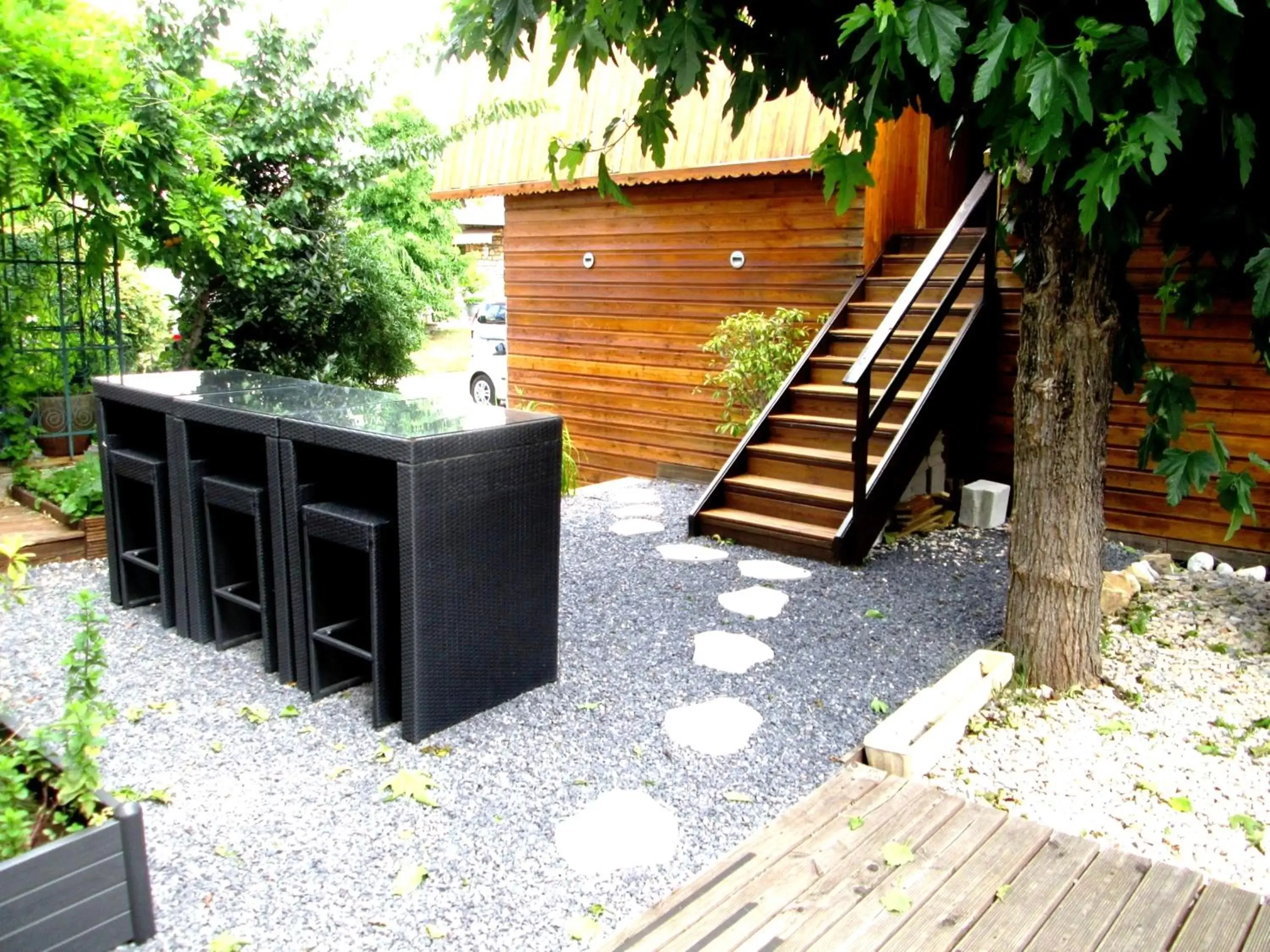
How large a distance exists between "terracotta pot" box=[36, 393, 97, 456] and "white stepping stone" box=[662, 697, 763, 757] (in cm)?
443

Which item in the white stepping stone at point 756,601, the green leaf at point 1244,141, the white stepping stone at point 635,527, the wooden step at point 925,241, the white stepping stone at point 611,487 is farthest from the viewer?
the white stepping stone at point 611,487

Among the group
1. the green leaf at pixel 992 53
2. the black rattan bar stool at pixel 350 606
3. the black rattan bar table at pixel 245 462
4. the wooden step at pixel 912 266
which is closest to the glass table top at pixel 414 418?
the black rattan bar table at pixel 245 462

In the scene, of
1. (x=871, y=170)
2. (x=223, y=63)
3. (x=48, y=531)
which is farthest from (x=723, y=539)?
(x=223, y=63)

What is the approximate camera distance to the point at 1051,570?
3426mm

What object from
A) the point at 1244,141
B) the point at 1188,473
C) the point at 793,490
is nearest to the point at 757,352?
the point at 793,490

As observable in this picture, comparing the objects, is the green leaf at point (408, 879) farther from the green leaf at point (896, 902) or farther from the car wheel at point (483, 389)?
the car wheel at point (483, 389)

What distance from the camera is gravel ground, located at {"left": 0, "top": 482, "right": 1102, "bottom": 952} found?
2248 mm

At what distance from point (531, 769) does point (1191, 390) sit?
4373 mm

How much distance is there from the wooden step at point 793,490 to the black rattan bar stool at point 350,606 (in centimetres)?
268

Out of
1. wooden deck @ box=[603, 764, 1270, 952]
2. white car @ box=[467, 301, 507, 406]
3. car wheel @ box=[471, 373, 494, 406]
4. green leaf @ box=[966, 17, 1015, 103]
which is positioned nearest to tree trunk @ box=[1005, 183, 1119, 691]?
green leaf @ box=[966, 17, 1015, 103]

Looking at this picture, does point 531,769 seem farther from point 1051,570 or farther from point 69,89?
point 69,89

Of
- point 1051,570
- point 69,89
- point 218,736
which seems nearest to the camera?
point 218,736

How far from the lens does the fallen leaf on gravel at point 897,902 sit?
2.19 metres

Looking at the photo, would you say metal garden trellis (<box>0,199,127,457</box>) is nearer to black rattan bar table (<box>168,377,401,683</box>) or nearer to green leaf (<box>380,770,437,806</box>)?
black rattan bar table (<box>168,377,401,683</box>)
